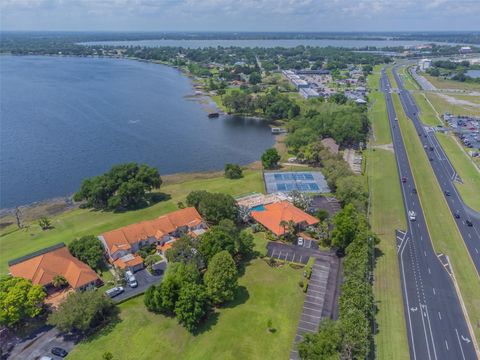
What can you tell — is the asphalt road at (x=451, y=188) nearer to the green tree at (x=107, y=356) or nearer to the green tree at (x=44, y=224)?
the green tree at (x=107, y=356)

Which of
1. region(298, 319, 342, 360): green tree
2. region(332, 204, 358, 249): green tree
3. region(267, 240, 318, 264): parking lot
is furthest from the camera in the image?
region(267, 240, 318, 264): parking lot

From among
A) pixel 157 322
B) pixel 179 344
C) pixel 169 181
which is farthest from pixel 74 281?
pixel 169 181

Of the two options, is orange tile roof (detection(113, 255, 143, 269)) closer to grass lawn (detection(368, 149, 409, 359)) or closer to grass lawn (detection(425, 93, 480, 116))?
grass lawn (detection(368, 149, 409, 359))

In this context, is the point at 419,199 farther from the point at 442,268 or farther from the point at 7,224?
the point at 7,224

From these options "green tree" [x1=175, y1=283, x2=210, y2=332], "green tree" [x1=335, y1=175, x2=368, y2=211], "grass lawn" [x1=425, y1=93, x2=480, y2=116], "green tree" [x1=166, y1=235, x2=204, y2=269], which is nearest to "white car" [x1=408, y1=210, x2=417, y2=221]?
"green tree" [x1=335, y1=175, x2=368, y2=211]

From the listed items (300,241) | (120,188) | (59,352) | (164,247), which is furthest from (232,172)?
(59,352)

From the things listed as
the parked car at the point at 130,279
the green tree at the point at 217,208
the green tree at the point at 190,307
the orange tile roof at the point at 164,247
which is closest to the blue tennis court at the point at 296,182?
the green tree at the point at 217,208
